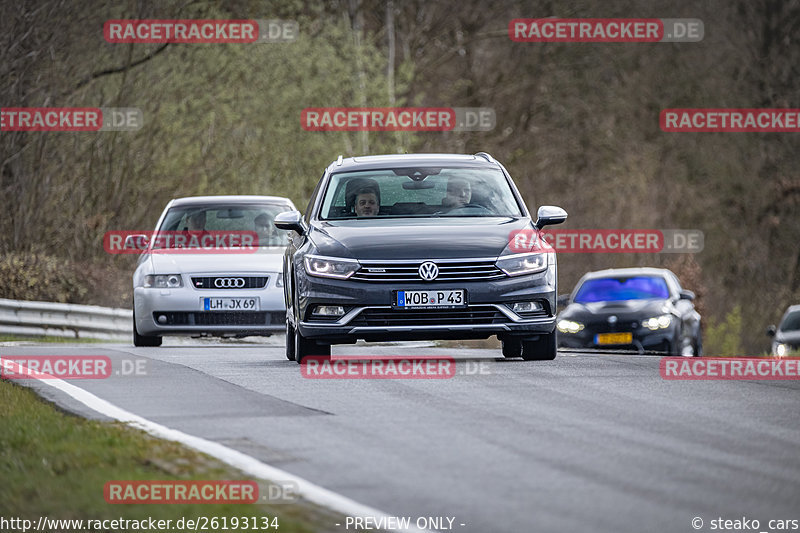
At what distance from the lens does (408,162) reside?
1512 centimetres

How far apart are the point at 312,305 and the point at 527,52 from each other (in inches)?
1613

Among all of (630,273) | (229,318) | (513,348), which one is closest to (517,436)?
(513,348)

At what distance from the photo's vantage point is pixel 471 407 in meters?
10.7

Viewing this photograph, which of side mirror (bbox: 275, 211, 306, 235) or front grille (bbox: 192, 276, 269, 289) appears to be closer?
side mirror (bbox: 275, 211, 306, 235)

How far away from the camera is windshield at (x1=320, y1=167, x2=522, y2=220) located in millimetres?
14508

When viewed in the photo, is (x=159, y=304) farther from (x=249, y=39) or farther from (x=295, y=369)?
(x=249, y=39)

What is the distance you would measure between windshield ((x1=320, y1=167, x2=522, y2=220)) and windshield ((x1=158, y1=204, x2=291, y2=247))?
4.81 metres

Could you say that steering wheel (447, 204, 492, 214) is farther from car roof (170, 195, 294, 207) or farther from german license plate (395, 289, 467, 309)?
car roof (170, 195, 294, 207)

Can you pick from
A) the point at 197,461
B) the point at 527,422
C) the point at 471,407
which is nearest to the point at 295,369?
the point at 471,407

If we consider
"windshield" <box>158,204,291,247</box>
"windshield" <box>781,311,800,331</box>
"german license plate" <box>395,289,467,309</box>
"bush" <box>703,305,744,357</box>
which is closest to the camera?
"german license plate" <box>395,289,467,309</box>

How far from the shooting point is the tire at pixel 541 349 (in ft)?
47.0

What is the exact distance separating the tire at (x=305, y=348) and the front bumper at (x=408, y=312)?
412mm

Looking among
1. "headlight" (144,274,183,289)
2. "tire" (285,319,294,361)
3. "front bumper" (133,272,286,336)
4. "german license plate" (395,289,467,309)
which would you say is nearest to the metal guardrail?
"headlight" (144,274,183,289)

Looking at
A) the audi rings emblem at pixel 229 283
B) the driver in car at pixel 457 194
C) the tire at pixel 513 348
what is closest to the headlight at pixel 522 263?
the driver in car at pixel 457 194
